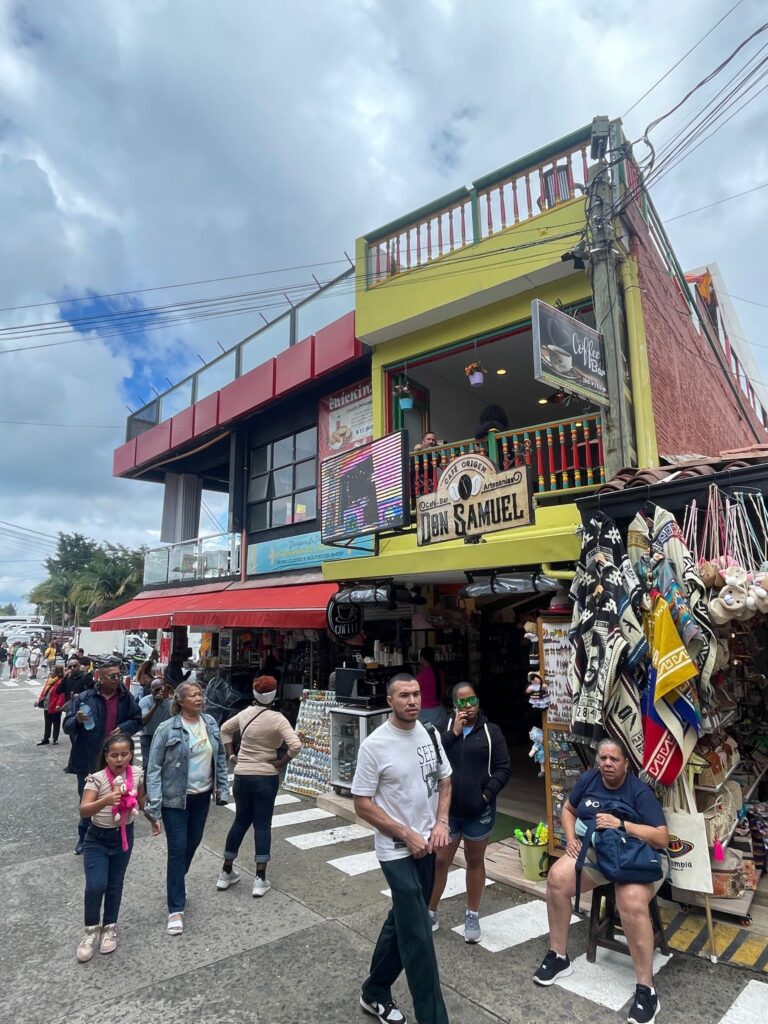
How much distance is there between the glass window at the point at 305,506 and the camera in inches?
468

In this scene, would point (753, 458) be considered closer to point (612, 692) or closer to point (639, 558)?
point (639, 558)

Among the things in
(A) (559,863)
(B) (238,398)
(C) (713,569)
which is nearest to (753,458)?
(C) (713,569)

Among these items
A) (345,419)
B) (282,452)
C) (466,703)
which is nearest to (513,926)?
(466,703)

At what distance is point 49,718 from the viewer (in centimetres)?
1138

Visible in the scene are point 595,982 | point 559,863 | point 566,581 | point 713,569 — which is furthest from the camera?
point 566,581

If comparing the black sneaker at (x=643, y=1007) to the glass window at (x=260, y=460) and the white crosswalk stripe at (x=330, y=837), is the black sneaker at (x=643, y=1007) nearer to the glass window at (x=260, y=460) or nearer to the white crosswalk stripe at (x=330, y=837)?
the white crosswalk stripe at (x=330, y=837)

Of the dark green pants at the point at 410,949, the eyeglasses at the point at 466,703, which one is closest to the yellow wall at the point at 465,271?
the eyeglasses at the point at 466,703

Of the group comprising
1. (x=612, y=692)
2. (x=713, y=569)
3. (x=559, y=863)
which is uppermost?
(x=713, y=569)

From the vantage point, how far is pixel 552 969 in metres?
3.52

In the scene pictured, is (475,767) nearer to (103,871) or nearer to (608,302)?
(103,871)

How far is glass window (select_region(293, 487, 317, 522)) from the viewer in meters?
11.9

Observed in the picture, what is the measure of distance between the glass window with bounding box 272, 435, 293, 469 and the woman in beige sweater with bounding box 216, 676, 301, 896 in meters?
8.27

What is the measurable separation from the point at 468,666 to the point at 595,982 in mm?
6512

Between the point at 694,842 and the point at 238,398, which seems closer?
the point at 694,842
